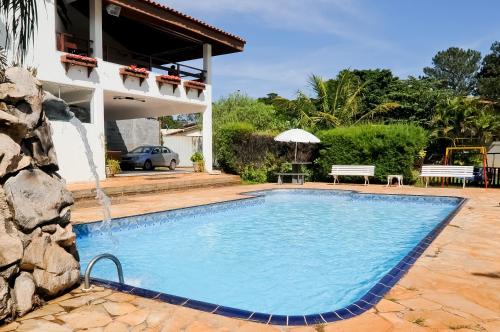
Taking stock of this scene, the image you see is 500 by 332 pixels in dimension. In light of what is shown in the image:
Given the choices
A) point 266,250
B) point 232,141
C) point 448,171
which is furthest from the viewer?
point 232,141

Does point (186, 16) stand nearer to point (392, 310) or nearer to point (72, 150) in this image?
point (72, 150)

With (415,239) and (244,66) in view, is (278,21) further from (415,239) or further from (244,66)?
(415,239)

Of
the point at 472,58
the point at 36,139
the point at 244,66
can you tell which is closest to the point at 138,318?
the point at 36,139

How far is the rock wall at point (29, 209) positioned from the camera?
349 cm

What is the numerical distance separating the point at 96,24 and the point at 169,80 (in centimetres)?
365

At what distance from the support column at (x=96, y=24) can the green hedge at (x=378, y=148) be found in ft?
33.9

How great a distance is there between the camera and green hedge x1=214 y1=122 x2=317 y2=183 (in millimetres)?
18391

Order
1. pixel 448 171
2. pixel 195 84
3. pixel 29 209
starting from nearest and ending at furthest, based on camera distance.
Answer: pixel 29 209, pixel 448 171, pixel 195 84

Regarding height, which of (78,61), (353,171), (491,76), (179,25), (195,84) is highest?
(491,76)

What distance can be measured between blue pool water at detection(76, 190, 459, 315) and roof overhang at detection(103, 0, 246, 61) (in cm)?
846

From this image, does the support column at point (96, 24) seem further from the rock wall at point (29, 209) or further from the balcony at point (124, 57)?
the rock wall at point (29, 209)

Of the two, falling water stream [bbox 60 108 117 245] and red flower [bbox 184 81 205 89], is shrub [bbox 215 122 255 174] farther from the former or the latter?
falling water stream [bbox 60 108 117 245]

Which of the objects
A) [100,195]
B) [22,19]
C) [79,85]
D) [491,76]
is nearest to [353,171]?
[100,195]

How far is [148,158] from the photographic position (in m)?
20.9
